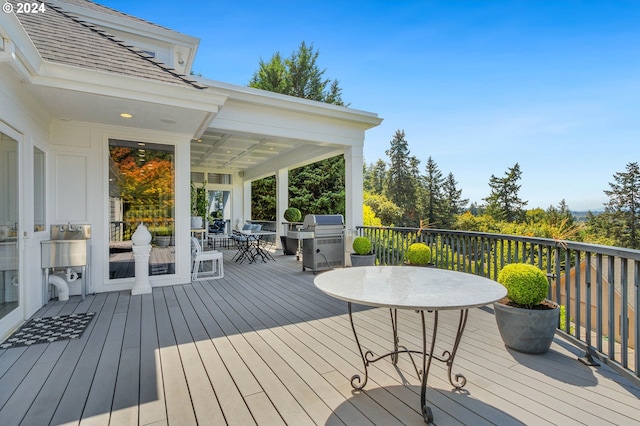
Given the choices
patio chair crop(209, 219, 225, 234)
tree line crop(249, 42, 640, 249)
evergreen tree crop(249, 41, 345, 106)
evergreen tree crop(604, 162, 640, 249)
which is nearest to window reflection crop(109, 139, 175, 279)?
tree line crop(249, 42, 640, 249)

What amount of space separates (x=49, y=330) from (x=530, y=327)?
174 inches

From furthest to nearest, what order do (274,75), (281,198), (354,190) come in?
(274,75) → (281,198) → (354,190)

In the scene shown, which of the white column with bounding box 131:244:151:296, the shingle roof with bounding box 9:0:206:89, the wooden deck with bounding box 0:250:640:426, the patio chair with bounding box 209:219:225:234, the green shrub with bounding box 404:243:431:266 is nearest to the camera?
the wooden deck with bounding box 0:250:640:426

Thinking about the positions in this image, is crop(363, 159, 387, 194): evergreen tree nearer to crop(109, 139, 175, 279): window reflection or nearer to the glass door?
crop(109, 139, 175, 279): window reflection

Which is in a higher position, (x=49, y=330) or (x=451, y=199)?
(x=451, y=199)

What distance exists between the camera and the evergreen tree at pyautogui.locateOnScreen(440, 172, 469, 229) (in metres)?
33.7

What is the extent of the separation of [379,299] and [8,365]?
2892mm

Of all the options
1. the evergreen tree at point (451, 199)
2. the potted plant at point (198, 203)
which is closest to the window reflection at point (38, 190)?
the potted plant at point (198, 203)

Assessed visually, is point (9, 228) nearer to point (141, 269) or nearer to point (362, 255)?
point (141, 269)

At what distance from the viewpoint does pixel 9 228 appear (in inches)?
123

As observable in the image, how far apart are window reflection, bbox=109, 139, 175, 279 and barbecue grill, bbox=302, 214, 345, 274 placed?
95.1 inches

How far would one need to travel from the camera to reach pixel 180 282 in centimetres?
523

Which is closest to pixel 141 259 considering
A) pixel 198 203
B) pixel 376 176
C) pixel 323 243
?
pixel 323 243

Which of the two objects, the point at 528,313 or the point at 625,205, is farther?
the point at 625,205
